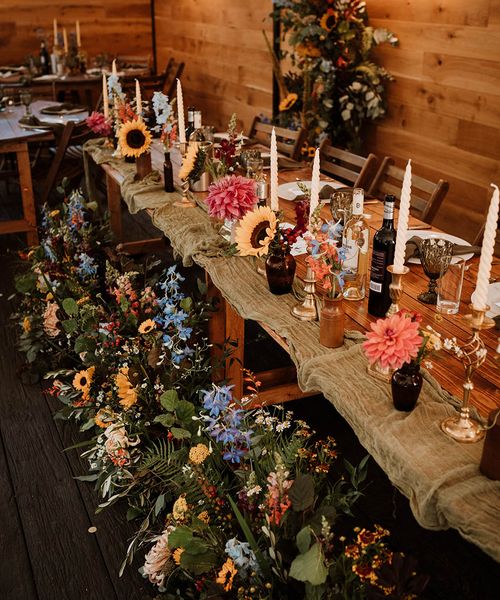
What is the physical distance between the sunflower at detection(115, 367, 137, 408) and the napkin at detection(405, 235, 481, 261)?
37.2 inches

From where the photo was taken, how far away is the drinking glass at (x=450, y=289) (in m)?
1.67

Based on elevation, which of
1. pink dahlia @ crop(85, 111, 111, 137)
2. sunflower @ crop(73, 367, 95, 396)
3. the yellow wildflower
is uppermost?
pink dahlia @ crop(85, 111, 111, 137)

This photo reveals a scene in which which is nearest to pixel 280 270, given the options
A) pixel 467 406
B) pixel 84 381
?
pixel 467 406

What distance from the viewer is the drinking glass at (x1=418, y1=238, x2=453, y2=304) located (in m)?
1.76

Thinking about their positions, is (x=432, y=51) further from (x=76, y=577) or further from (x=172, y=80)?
(x=172, y=80)

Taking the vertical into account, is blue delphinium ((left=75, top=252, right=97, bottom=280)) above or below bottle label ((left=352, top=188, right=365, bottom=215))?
below

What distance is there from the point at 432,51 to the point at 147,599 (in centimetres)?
345

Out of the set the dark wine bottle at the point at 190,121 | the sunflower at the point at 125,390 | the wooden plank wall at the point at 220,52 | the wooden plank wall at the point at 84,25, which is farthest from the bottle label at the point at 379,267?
the wooden plank wall at the point at 84,25

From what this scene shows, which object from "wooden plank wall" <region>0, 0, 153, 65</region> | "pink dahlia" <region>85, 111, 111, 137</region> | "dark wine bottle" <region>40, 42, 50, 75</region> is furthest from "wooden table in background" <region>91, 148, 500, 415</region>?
"wooden plank wall" <region>0, 0, 153, 65</region>

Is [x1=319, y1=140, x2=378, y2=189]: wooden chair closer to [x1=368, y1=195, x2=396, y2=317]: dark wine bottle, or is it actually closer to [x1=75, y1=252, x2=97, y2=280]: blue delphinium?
[x1=75, y1=252, x2=97, y2=280]: blue delphinium

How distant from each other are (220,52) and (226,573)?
6228mm

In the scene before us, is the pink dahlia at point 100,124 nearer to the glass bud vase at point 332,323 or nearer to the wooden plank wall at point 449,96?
the wooden plank wall at point 449,96

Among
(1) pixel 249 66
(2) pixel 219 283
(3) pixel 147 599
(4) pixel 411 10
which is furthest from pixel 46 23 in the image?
(3) pixel 147 599

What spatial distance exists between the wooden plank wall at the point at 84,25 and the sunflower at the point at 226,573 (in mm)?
7732
